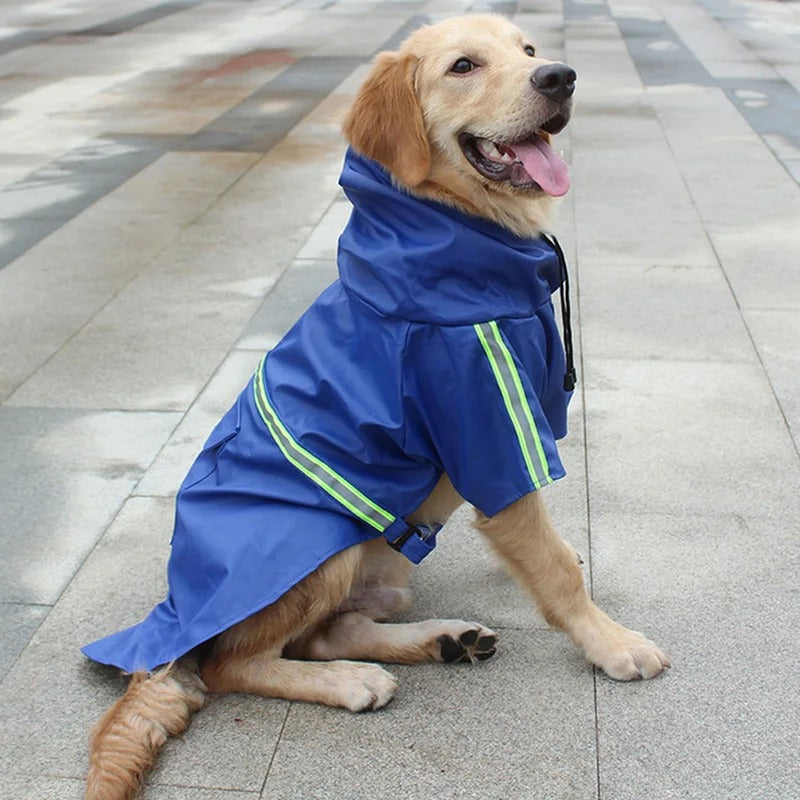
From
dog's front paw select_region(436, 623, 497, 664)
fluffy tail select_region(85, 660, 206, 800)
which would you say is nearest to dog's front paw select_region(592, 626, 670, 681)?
dog's front paw select_region(436, 623, 497, 664)

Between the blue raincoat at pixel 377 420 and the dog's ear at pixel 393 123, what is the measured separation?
64mm

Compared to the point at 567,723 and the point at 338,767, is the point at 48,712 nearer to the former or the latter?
the point at 338,767

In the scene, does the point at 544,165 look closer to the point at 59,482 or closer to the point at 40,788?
the point at 40,788

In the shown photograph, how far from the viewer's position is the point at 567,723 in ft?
9.97

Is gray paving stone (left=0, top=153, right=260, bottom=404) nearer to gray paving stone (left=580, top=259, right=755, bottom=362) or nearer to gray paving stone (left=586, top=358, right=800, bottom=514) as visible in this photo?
gray paving stone (left=586, top=358, right=800, bottom=514)

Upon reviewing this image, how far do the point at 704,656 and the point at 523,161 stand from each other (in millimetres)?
1590

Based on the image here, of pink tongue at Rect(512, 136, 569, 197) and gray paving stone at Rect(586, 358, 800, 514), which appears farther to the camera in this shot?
gray paving stone at Rect(586, 358, 800, 514)

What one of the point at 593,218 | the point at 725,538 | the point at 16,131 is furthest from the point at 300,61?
the point at 725,538

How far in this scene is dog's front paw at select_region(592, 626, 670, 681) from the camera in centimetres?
318

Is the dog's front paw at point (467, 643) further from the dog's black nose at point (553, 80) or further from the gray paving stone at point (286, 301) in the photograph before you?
the gray paving stone at point (286, 301)

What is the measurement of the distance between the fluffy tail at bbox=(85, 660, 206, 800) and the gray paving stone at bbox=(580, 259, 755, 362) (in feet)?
9.98

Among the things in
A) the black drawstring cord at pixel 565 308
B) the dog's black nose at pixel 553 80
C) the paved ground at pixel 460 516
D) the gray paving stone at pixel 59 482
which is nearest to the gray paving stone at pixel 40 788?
the paved ground at pixel 460 516

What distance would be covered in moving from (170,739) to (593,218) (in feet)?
18.1

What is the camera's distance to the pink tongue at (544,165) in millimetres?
3105
